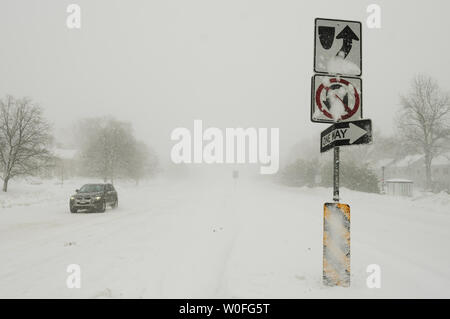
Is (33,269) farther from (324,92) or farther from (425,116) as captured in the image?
(425,116)

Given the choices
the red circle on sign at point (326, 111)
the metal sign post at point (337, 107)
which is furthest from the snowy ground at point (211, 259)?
the red circle on sign at point (326, 111)

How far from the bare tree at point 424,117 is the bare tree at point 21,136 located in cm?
4539

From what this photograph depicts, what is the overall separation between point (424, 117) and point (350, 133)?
41.3 m

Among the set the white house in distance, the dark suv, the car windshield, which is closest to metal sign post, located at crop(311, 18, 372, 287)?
the dark suv

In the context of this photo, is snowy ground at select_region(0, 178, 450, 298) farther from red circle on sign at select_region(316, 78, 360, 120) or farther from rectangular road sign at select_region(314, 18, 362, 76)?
rectangular road sign at select_region(314, 18, 362, 76)

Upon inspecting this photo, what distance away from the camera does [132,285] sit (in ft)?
13.4

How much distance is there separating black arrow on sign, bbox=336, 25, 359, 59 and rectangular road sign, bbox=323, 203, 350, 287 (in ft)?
8.59

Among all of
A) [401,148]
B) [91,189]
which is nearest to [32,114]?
[91,189]

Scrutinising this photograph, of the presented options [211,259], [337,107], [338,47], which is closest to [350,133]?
[337,107]

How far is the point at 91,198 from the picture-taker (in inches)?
571

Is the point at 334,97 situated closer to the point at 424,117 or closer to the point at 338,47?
the point at 338,47

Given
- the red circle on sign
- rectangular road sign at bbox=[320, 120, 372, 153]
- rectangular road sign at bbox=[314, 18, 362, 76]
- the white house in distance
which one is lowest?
the white house in distance

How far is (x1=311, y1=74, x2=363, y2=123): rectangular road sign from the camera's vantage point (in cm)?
429
